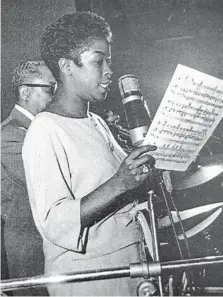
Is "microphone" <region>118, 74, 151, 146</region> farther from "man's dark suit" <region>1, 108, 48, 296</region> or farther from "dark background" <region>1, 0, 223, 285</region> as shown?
"dark background" <region>1, 0, 223, 285</region>

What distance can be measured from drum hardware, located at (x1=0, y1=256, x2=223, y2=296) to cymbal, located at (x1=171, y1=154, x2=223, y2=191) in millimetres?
742

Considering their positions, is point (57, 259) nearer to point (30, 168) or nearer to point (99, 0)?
point (30, 168)

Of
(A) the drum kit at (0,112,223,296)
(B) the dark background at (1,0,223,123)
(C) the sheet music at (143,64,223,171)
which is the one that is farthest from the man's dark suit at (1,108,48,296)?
(B) the dark background at (1,0,223,123)

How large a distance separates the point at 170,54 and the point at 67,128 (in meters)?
2.28

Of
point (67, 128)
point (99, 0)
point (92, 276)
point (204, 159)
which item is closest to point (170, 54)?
point (99, 0)

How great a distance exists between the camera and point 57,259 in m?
0.90

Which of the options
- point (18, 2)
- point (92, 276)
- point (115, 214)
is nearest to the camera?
point (92, 276)

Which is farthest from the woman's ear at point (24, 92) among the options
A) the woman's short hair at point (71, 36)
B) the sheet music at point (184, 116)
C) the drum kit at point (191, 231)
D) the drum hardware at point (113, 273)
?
the drum hardware at point (113, 273)

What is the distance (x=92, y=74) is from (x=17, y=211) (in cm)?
82

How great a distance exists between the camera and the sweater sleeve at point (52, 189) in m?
0.80

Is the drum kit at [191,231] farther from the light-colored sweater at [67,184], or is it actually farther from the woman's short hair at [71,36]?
the woman's short hair at [71,36]

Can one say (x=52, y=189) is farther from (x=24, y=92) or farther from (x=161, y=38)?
(x=161, y=38)

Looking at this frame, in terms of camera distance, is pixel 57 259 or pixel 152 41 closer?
pixel 57 259

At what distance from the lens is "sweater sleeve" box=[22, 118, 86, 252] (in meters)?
0.80
